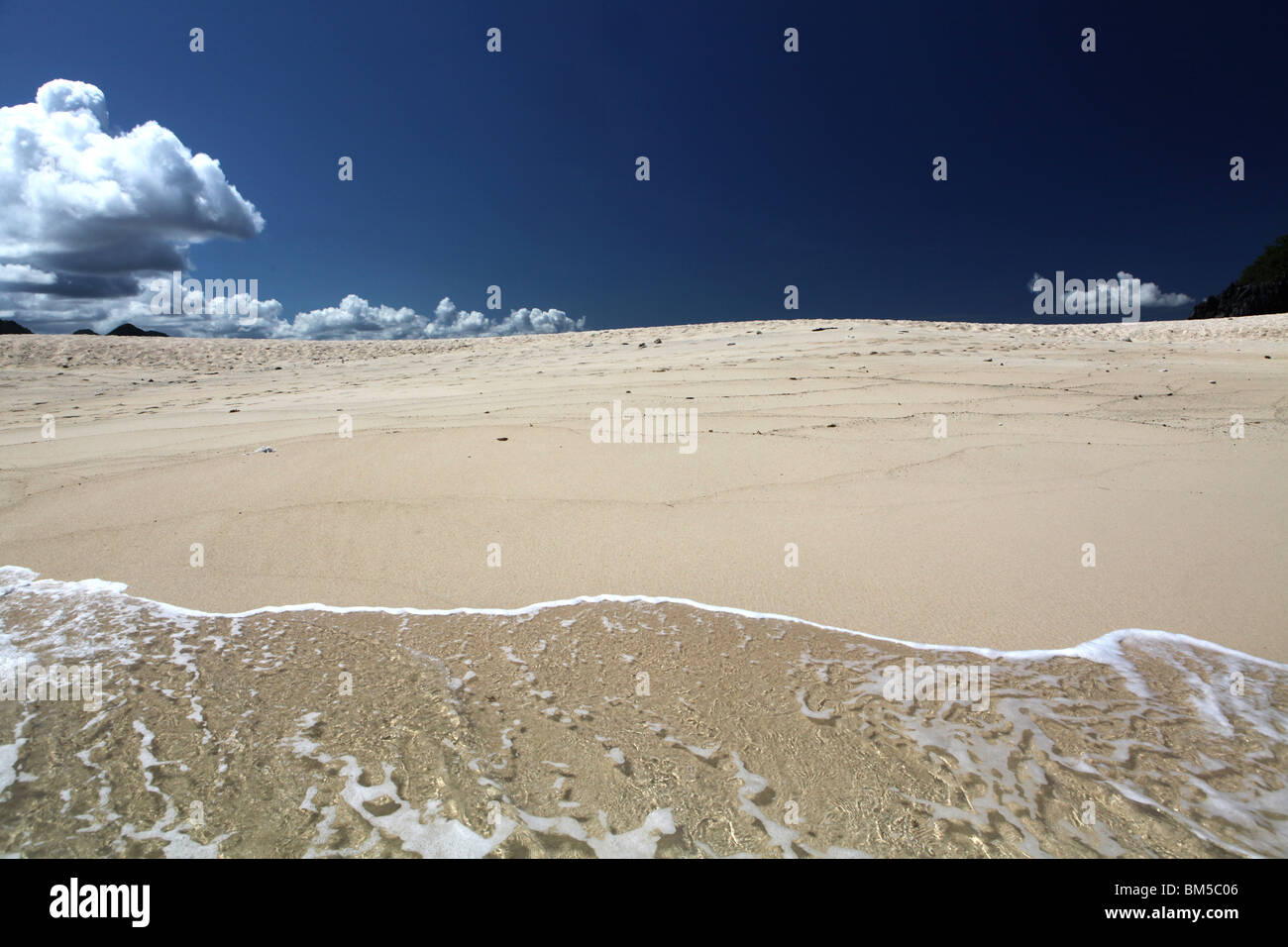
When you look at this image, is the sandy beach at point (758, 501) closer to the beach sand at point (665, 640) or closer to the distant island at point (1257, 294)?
the beach sand at point (665, 640)

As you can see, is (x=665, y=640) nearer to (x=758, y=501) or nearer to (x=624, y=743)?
(x=624, y=743)

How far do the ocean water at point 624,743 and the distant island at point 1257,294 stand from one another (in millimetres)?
19989

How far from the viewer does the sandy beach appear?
7.82 ft

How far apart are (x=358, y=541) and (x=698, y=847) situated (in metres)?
2.33

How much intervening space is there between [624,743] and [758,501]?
1.97 m

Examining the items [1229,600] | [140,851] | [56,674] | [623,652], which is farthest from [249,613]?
[1229,600]

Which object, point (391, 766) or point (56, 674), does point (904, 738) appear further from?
point (56, 674)

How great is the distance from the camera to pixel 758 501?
331 centimetres

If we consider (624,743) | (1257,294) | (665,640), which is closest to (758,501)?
(665,640)

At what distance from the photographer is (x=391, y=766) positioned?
1490mm

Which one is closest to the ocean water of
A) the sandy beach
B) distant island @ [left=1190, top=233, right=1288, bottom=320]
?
the sandy beach

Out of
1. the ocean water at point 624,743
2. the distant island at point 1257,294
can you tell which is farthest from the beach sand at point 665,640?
the distant island at point 1257,294

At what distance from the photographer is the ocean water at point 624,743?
1.29m

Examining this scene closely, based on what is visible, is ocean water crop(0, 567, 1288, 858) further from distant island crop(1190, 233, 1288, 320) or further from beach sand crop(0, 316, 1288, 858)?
distant island crop(1190, 233, 1288, 320)
